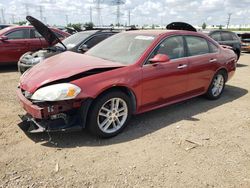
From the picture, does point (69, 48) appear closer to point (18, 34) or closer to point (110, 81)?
point (18, 34)

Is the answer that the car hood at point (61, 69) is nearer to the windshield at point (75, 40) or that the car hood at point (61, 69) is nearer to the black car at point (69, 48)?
the black car at point (69, 48)

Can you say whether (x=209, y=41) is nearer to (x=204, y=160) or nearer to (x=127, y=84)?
(x=127, y=84)

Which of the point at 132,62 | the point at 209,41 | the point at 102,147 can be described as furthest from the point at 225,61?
the point at 102,147

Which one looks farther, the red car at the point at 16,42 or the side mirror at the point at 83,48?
the red car at the point at 16,42

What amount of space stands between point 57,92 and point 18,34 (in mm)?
6996

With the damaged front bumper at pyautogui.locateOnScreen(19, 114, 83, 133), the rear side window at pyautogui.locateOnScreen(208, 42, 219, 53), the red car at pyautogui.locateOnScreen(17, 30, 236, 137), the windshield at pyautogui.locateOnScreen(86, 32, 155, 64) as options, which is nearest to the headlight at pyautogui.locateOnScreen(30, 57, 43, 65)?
the red car at pyautogui.locateOnScreen(17, 30, 236, 137)

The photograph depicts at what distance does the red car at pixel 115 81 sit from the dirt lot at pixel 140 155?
32cm

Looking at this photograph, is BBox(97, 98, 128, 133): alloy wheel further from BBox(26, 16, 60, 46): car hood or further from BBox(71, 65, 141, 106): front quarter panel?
BBox(26, 16, 60, 46): car hood

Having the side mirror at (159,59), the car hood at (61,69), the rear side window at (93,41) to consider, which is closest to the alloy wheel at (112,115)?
the car hood at (61,69)

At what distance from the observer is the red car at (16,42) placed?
8.95 m

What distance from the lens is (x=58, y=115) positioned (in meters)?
3.43

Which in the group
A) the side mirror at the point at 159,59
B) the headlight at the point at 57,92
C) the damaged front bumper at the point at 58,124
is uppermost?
the side mirror at the point at 159,59

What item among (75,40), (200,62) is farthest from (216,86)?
(75,40)

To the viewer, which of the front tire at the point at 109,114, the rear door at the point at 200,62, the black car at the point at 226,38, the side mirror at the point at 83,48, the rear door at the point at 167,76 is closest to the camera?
the front tire at the point at 109,114
